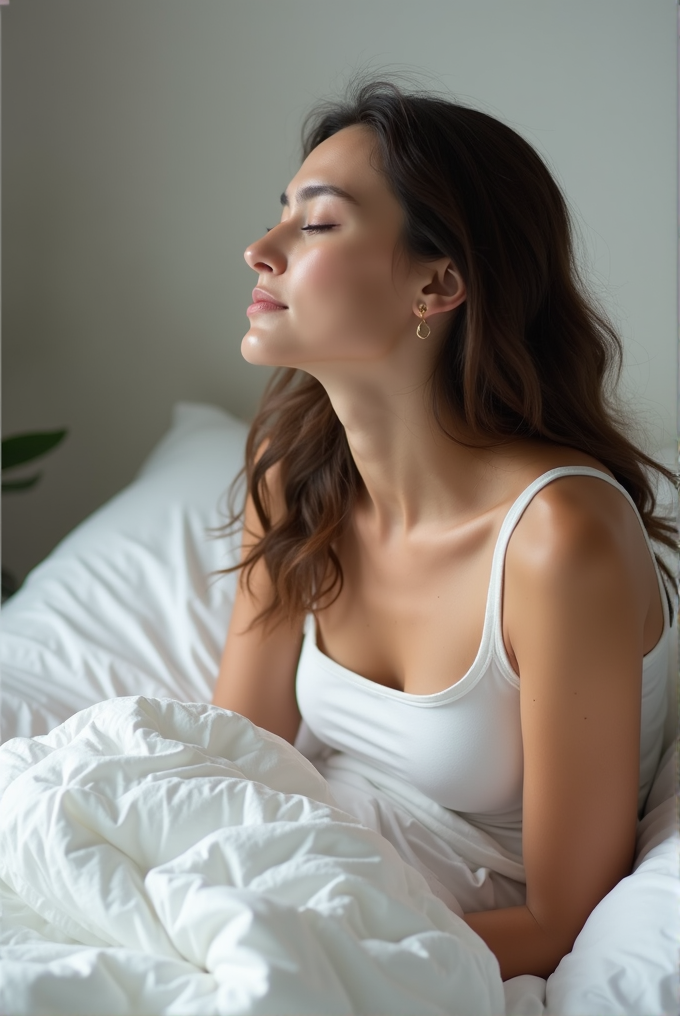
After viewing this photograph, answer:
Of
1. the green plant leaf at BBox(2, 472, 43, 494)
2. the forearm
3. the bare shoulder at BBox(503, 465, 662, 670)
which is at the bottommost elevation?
the forearm

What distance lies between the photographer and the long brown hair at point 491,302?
979 mm

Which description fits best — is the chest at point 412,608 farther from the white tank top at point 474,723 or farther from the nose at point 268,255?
the nose at point 268,255

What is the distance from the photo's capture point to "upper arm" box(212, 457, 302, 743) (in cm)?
121

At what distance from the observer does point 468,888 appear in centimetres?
99

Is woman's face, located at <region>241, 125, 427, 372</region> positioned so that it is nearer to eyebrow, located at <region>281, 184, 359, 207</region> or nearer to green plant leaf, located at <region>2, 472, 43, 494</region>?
eyebrow, located at <region>281, 184, 359, 207</region>

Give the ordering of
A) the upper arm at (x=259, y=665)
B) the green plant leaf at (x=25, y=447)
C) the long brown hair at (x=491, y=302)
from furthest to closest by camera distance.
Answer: the green plant leaf at (x=25, y=447) → the upper arm at (x=259, y=665) → the long brown hair at (x=491, y=302)

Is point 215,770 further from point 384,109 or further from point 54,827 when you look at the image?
point 384,109

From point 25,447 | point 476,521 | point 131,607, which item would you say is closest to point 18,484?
point 25,447

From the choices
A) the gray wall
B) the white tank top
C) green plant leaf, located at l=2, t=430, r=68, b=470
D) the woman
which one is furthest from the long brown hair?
green plant leaf, located at l=2, t=430, r=68, b=470

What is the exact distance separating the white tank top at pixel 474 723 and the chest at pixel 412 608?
1.3 inches

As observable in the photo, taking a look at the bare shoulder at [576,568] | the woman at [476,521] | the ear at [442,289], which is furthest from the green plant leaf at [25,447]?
the bare shoulder at [576,568]

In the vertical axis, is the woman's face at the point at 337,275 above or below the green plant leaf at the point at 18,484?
above

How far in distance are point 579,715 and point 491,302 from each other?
1.46 feet

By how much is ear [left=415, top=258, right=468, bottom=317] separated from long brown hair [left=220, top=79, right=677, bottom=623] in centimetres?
2
